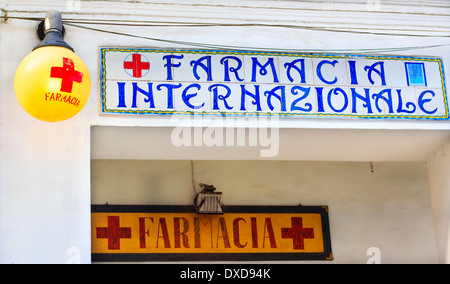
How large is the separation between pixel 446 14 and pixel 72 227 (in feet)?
10.9

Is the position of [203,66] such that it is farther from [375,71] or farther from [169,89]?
[375,71]

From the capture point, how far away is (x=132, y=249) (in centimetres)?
597

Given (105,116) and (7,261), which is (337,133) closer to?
(105,116)

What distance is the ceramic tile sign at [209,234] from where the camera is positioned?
5980mm

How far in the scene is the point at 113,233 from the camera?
19.6 feet

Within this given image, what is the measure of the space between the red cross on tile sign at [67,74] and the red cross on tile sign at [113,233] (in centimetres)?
209

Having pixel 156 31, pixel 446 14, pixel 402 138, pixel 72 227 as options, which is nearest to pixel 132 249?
pixel 72 227

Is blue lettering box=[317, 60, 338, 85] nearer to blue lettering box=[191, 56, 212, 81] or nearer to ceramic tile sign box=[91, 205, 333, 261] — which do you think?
blue lettering box=[191, 56, 212, 81]

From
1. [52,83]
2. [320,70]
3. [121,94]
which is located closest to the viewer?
[52,83]

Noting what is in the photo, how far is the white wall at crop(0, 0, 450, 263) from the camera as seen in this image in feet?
15.0
